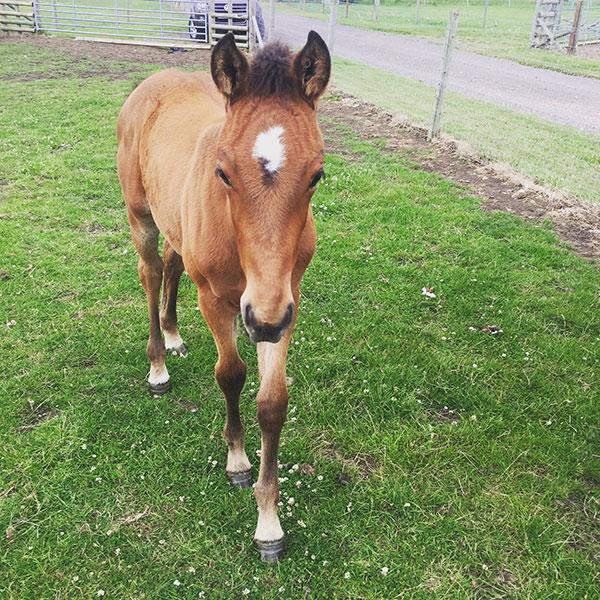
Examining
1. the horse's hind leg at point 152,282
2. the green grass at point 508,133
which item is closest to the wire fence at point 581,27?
the green grass at point 508,133

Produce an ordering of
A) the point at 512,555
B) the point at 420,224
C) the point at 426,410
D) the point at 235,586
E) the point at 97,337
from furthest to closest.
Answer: the point at 420,224, the point at 97,337, the point at 426,410, the point at 512,555, the point at 235,586

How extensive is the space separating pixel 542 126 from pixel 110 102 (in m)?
9.39

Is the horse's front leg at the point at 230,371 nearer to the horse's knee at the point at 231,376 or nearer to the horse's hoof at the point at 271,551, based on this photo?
the horse's knee at the point at 231,376

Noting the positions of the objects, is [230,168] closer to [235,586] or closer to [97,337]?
[235,586]

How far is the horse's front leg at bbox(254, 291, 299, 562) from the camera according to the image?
9.39 ft

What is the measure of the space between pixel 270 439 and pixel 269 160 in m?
1.61

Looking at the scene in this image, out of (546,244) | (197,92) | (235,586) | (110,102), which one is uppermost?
(197,92)

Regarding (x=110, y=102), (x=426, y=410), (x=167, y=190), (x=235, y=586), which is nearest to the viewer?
(x=235, y=586)

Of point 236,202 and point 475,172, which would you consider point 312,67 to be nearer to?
point 236,202

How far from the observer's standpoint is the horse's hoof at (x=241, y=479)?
131 inches

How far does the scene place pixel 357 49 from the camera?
21.2m

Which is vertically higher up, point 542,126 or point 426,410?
point 542,126

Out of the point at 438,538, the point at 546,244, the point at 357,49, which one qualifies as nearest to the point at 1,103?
the point at 546,244

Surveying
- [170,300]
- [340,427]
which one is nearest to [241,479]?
[340,427]
